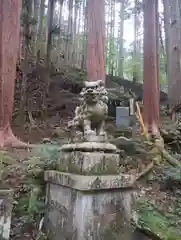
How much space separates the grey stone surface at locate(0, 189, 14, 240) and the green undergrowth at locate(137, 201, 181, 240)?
5.01ft

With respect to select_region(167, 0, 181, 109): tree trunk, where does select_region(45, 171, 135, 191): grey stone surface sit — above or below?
below

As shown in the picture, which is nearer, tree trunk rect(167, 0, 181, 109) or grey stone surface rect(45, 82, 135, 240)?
grey stone surface rect(45, 82, 135, 240)

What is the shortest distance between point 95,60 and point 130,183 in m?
4.19

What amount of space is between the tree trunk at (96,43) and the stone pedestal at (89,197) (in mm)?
3701

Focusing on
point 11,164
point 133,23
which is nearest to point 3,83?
point 11,164

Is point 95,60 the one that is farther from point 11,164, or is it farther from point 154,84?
point 11,164

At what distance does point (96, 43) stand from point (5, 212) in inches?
198

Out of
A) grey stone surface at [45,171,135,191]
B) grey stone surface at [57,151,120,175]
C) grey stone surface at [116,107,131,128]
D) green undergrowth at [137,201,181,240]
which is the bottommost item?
green undergrowth at [137,201,181,240]

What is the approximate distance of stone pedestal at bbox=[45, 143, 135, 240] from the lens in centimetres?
250

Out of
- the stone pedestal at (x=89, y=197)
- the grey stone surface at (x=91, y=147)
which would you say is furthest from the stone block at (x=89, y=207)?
the grey stone surface at (x=91, y=147)

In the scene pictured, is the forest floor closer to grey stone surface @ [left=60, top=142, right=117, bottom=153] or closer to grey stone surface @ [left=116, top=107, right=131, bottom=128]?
grey stone surface @ [left=116, top=107, right=131, bottom=128]

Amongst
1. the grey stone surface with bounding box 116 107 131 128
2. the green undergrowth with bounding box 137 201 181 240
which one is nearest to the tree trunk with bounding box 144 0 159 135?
the grey stone surface with bounding box 116 107 131 128

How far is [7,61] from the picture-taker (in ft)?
18.7

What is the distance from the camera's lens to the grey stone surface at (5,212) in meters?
2.56
